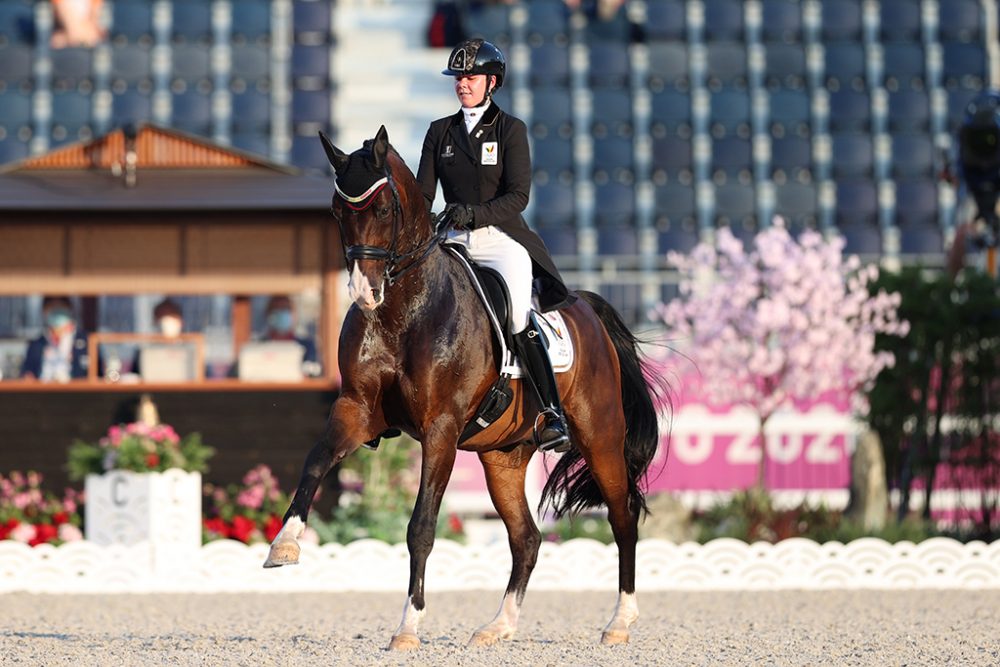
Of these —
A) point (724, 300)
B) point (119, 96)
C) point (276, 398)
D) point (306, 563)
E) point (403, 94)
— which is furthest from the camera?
point (403, 94)

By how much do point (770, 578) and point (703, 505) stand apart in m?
5.63

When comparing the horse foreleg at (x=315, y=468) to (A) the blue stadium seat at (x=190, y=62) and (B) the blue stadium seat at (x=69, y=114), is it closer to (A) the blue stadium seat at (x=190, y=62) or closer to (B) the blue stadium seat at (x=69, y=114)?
(B) the blue stadium seat at (x=69, y=114)

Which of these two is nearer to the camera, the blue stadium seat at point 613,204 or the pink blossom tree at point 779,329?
the pink blossom tree at point 779,329

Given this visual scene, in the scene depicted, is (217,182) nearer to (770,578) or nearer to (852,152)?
(770,578)

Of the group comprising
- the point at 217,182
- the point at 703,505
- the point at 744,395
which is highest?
the point at 217,182

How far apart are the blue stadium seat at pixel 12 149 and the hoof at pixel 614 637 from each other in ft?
120

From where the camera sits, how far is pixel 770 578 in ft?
49.8

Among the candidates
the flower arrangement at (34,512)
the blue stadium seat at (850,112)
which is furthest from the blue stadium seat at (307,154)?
the flower arrangement at (34,512)

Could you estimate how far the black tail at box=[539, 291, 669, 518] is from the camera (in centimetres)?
1023

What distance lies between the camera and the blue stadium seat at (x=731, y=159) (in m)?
45.4

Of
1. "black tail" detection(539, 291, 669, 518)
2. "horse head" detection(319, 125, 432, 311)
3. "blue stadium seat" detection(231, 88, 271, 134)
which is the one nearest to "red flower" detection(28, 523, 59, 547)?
"black tail" detection(539, 291, 669, 518)

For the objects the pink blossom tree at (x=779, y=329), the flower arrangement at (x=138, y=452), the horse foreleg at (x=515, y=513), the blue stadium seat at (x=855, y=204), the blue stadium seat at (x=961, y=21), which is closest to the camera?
the horse foreleg at (x=515, y=513)

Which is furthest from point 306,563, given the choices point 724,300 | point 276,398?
point 724,300

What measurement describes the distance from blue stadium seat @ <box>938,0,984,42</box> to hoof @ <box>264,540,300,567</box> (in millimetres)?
43954
